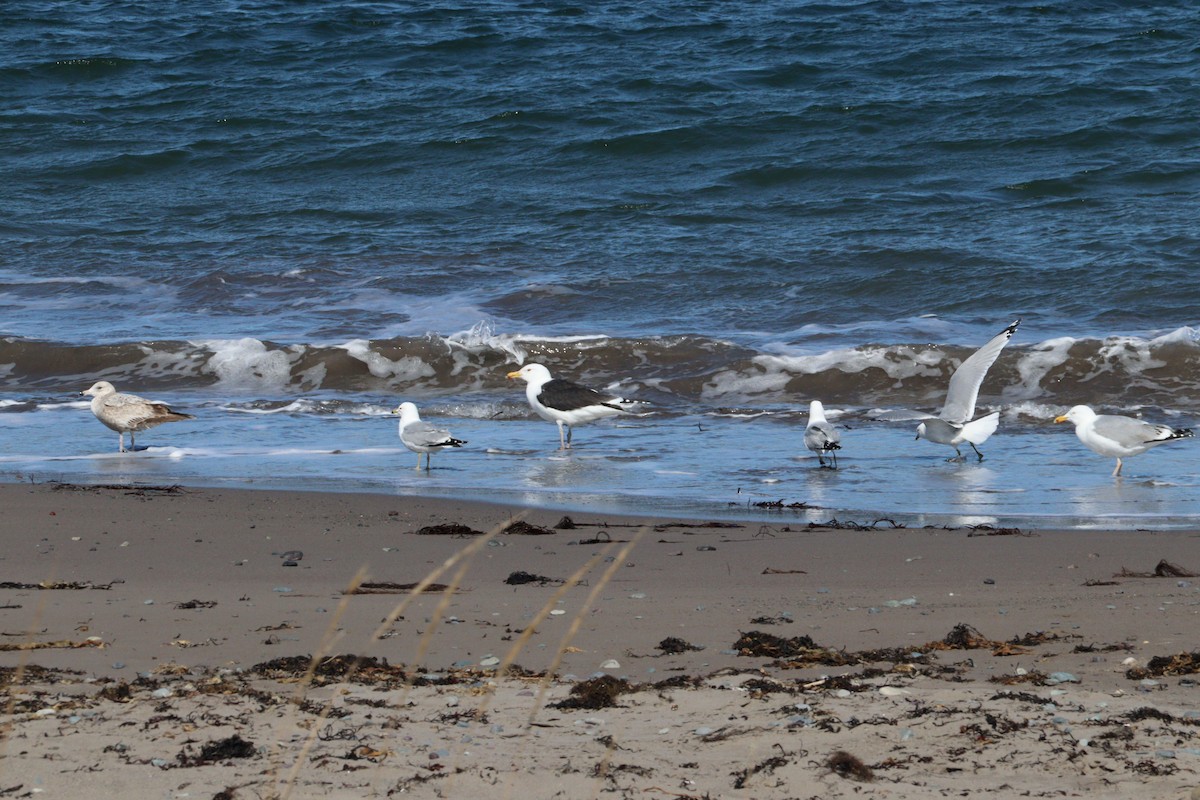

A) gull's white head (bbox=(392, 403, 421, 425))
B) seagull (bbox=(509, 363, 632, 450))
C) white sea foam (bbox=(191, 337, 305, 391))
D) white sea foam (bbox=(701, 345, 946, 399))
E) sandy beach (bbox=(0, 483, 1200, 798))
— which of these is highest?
sandy beach (bbox=(0, 483, 1200, 798))

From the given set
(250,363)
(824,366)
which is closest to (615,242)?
(824,366)

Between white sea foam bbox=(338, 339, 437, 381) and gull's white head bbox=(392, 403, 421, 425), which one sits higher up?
gull's white head bbox=(392, 403, 421, 425)

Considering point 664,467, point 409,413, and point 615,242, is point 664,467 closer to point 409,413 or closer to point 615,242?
point 409,413

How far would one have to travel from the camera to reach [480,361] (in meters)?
12.1

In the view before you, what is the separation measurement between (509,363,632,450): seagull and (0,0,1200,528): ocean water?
0.16 metres

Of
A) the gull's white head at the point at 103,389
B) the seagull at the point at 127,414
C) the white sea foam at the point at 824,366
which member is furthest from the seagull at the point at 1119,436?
the gull's white head at the point at 103,389

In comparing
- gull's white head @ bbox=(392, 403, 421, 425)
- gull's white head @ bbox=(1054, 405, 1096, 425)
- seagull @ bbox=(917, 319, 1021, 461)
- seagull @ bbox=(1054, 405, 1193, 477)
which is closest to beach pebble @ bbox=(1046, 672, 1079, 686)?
seagull @ bbox=(1054, 405, 1193, 477)

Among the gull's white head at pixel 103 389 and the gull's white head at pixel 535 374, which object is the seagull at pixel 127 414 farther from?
the gull's white head at pixel 535 374

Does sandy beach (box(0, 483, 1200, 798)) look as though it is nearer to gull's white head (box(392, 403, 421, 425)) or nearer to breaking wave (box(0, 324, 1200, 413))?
gull's white head (box(392, 403, 421, 425))

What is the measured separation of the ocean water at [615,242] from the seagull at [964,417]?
0.17 meters

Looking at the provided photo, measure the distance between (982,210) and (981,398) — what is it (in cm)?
554

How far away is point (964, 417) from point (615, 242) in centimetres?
695

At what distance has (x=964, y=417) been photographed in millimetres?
8969

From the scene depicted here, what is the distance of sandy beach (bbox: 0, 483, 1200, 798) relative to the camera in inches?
126
